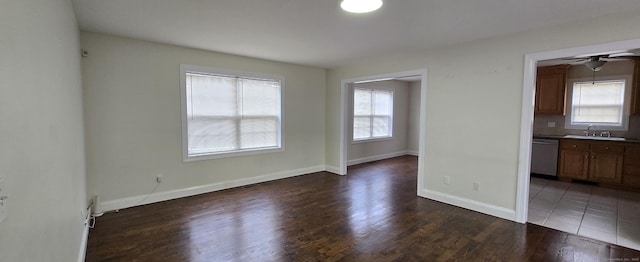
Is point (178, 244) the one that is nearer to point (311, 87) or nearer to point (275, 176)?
point (275, 176)

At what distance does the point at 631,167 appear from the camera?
4547 mm

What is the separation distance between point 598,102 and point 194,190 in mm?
7285

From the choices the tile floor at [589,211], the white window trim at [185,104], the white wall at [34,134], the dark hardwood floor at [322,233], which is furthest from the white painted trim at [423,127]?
the white wall at [34,134]

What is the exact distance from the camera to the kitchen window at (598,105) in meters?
5.02

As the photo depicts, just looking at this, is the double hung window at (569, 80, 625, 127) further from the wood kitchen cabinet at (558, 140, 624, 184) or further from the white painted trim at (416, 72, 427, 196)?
the white painted trim at (416, 72, 427, 196)

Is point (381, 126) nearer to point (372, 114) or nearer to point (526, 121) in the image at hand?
point (372, 114)

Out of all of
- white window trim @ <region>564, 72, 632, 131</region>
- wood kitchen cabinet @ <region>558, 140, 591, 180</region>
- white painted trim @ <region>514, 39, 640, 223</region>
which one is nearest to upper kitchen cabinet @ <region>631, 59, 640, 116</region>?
white window trim @ <region>564, 72, 632, 131</region>

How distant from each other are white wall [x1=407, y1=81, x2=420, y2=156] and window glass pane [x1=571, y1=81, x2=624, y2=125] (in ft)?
11.4

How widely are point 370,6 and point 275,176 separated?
3.66 meters

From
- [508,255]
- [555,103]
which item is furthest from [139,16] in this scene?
[555,103]

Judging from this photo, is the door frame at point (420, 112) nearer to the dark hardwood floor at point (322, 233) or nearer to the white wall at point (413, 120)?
the dark hardwood floor at point (322, 233)

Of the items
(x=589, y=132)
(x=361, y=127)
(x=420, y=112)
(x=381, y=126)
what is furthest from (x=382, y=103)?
(x=589, y=132)

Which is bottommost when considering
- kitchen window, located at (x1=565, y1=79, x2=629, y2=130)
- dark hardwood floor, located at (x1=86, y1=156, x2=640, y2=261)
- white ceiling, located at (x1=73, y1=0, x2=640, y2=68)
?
dark hardwood floor, located at (x1=86, y1=156, x2=640, y2=261)

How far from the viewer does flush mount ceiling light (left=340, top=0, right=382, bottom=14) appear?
92.6 inches
